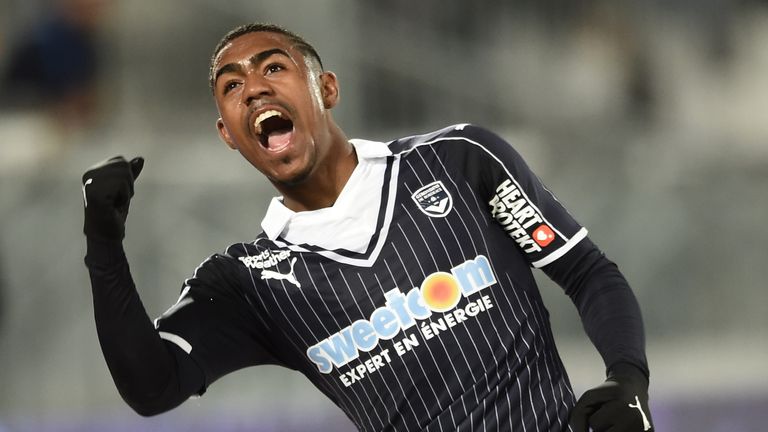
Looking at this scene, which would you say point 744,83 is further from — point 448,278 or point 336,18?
point 448,278

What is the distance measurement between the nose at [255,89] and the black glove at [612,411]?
2.99 feet

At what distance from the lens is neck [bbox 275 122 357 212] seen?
92.7 inches

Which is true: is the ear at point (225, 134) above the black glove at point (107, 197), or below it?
above

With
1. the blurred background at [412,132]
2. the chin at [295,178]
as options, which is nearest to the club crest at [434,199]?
the chin at [295,178]

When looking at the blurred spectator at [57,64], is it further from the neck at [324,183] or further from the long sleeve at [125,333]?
the long sleeve at [125,333]

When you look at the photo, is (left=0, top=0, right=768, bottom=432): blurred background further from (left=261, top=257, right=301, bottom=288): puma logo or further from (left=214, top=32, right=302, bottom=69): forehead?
(left=214, top=32, right=302, bottom=69): forehead

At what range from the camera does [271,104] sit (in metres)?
2.29

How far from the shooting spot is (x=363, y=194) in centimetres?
234

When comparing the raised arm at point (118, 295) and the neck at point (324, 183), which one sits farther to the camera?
the neck at point (324, 183)

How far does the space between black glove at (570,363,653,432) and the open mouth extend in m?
0.84

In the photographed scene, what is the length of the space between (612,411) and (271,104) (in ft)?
3.07

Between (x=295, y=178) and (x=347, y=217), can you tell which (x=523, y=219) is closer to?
(x=347, y=217)

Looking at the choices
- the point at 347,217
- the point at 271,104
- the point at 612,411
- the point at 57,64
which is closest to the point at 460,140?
the point at 347,217

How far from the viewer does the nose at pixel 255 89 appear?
229 centimetres
